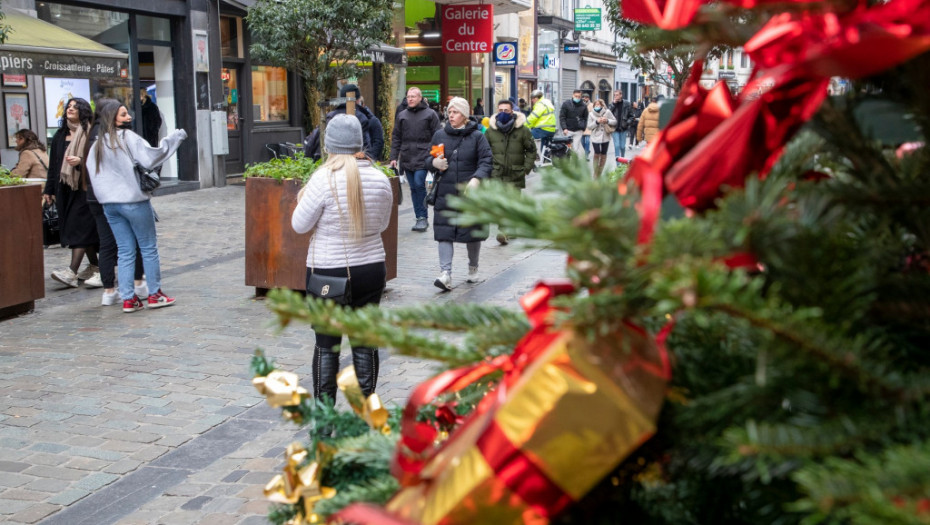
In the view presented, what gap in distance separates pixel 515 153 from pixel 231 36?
10.7 meters

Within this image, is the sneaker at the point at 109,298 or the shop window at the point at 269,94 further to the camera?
the shop window at the point at 269,94

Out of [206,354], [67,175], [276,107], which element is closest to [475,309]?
[206,354]

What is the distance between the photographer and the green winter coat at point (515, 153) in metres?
11.1

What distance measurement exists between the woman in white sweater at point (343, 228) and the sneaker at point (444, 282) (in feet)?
12.7

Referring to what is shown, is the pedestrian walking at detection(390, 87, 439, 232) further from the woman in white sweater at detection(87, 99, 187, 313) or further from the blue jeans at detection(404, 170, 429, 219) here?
the woman in white sweater at detection(87, 99, 187, 313)

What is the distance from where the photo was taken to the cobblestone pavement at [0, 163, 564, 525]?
4.42m

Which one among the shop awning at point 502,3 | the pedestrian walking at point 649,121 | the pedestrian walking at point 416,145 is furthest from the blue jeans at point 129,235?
the shop awning at point 502,3

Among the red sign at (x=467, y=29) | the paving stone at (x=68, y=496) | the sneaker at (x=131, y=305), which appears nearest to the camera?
the paving stone at (x=68, y=496)

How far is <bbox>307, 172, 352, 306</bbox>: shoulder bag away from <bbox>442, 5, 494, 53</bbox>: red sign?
21592mm

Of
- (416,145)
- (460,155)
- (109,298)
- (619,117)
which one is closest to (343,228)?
(109,298)

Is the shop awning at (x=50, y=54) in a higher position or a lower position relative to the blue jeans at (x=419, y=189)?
higher

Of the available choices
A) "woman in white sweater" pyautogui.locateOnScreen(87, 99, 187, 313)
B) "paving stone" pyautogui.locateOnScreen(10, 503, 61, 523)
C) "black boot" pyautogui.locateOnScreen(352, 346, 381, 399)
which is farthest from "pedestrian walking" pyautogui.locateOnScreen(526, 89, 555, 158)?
"paving stone" pyautogui.locateOnScreen(10, 503, 61, 523)

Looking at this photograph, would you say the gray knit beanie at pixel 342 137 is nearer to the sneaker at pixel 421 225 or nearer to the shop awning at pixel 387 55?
the sneaker at pixel 421 225

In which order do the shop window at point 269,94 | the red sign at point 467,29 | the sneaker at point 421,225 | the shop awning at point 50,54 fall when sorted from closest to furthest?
the shop awning at point 50,54, the sneaker at point 421,225, the shop window at point 269,94, the red sign at point 467,29
